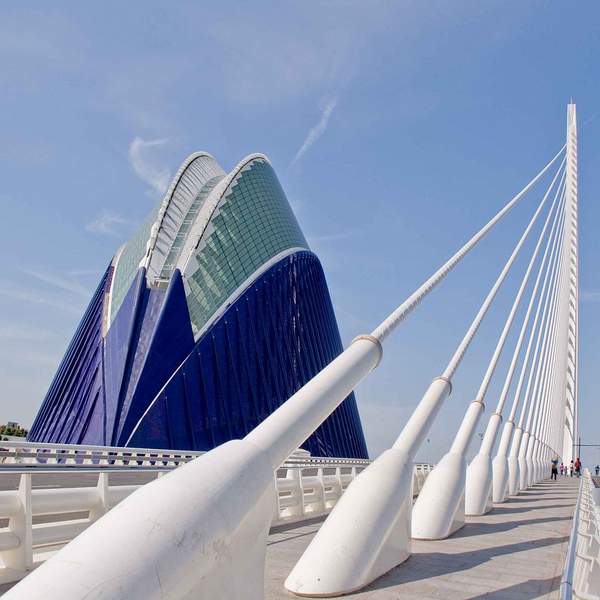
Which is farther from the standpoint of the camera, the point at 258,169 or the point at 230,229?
the point at 258,169

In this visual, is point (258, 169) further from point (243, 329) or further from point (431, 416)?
point (431, 416)

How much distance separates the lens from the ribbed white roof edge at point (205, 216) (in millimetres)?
44719

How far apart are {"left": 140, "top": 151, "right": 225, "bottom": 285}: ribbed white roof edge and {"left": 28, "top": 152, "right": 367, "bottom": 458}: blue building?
9 centimetres

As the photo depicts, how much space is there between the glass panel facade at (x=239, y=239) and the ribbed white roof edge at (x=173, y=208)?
2.33 m

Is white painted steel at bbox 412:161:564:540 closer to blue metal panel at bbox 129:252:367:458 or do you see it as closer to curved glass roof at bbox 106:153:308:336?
blue metal panel at bbox 129:252:367:458

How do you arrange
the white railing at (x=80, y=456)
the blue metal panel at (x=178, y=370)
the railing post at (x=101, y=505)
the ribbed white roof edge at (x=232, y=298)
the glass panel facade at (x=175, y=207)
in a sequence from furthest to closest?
the glass panel facade at (x=175, y=207) → the blue metal panel at (x=178, y=370) → the ribbed white roof edge at (x=232, y=298) → the white railing at (x=80, y=456) → the railing post at (x=101, y=505)

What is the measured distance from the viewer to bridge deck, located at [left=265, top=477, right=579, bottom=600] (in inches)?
263

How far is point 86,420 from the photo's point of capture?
40.0 meters

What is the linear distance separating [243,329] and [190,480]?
131 ft

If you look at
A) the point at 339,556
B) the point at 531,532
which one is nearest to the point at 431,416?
the point at 339,556

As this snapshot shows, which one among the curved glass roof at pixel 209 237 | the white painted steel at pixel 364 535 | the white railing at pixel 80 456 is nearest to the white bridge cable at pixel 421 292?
the white painted steel at pixel 364 535

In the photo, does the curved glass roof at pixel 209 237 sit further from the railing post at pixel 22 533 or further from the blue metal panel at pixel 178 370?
the railing post at pixel 22 533

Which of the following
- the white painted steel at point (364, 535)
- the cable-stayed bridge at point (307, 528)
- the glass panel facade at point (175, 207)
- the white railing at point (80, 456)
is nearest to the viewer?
the cable-stayed bridge at point (307, 528)

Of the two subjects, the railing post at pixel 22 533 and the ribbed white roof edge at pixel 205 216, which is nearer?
the railing post at pixel 22 533
